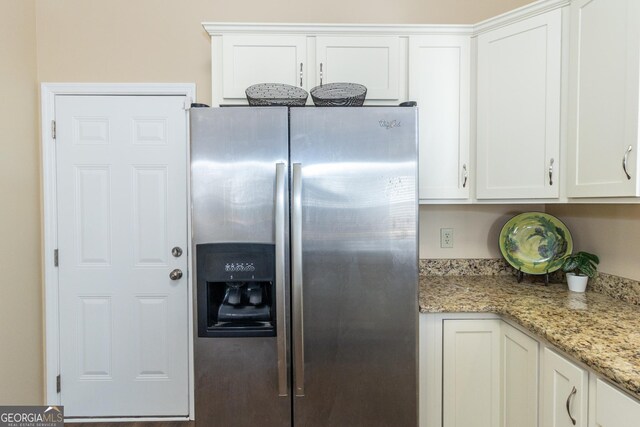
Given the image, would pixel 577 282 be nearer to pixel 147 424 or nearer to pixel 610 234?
pixel 610 234

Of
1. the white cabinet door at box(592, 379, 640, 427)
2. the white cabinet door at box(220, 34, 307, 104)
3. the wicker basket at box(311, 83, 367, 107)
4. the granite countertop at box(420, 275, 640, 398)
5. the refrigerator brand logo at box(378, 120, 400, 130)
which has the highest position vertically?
the white cabinet door at box(220, 34, 307, 104)

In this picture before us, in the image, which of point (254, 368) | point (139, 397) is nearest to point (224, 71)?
point (254, 368)

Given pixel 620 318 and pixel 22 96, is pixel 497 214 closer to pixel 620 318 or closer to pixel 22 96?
pixel 620 318

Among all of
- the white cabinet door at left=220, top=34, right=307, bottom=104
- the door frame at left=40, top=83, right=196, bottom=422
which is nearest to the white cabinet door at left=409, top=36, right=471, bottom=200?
the white cabinet door at left=220, top=34, right=307, bottom=104

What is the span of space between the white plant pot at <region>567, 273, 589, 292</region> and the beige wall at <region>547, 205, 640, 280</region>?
0.11 metres

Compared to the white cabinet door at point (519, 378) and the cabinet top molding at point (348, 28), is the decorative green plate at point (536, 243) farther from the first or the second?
the cabinet top molding at point (348, 28)

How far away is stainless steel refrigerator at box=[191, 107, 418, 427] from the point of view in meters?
1.31

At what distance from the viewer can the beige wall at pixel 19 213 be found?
72.2 inches

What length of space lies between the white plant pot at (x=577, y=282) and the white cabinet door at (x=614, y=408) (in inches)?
33.5

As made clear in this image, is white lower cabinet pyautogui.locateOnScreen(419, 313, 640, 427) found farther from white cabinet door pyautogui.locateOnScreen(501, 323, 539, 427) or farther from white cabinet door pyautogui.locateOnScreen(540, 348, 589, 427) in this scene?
white cabinet door pyautogui.locateOnScreen(540, 348, 589, 427)

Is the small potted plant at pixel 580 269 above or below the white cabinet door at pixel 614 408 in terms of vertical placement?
above

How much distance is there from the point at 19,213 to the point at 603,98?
2.88m

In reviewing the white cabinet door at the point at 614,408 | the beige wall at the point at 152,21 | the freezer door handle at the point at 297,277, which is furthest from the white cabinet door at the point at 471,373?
the beige wall at the point at 152,21

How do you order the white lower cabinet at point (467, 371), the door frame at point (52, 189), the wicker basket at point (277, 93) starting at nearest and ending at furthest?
1. the white lower cabinet at point (467, 371)
2. the wicker basket at point (277, 93)
3. the door frame at point (52, 189)
